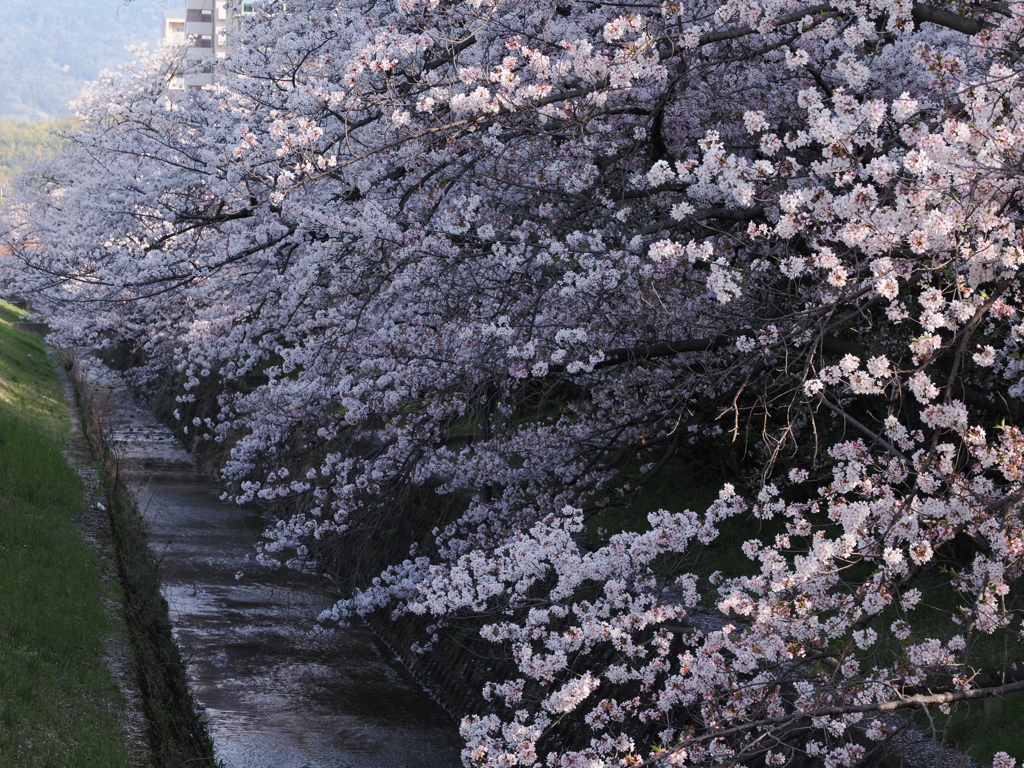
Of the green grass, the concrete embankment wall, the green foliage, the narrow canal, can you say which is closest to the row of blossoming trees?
the narrow canal

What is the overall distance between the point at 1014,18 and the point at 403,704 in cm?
853

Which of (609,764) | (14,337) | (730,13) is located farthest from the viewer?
(14,337)

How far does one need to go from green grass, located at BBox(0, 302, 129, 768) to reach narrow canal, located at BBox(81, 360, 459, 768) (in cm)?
161

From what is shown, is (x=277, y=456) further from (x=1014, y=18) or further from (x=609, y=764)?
(x=1014, y=18)

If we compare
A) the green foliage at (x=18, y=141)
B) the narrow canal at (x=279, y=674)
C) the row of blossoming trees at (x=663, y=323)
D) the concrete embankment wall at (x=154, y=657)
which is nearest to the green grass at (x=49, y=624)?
the concrete embankment wall at (x=154, y=657)

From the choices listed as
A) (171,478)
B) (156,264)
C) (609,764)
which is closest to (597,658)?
(609,764)

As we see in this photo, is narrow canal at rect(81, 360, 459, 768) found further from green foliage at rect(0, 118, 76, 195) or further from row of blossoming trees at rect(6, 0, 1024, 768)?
green foliage at rect(0, 118, 76, 195)

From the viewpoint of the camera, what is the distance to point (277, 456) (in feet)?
34.4

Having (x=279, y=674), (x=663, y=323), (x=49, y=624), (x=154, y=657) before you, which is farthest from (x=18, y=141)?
(x=663, y=323)

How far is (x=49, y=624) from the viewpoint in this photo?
8.43 meters

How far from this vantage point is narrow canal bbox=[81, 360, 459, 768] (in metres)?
9.52

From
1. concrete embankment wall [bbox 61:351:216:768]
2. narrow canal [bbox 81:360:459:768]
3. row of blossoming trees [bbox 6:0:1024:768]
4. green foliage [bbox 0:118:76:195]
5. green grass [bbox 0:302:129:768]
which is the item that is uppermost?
green foliage [bbox 0:118:76:195]

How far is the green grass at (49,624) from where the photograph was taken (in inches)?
262

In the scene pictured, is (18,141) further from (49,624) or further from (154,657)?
(49,624)
